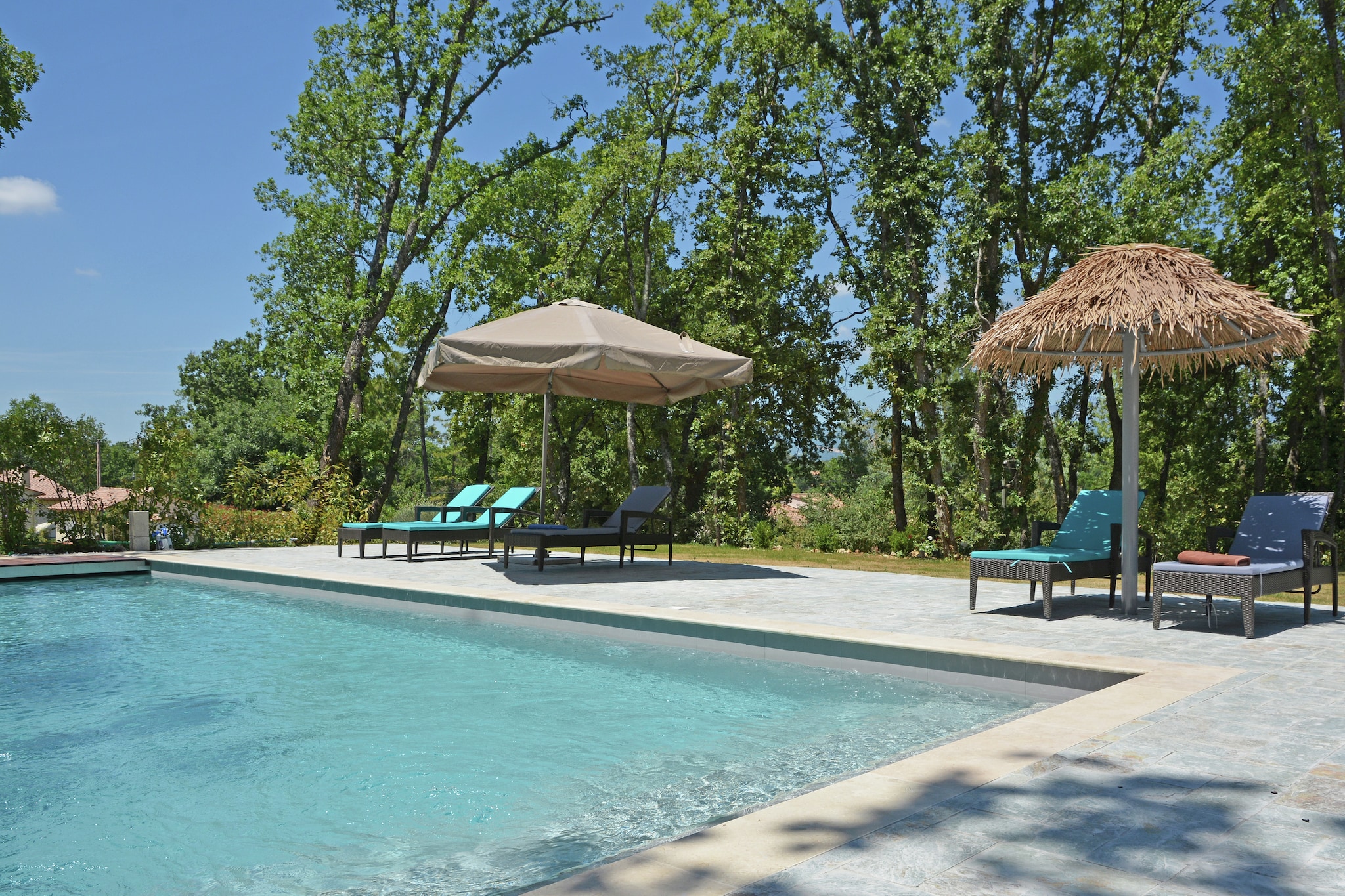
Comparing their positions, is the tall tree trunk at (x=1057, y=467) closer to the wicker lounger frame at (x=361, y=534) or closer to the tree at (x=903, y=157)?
the tree at (x=903, y=157)

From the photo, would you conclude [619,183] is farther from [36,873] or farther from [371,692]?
[36,873]

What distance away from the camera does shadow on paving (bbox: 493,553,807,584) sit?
9.41m

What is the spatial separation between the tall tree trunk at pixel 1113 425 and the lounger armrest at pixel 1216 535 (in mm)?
10971

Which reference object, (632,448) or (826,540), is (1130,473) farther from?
(632,448)

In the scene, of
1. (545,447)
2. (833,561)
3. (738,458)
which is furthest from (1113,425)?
(545,447)

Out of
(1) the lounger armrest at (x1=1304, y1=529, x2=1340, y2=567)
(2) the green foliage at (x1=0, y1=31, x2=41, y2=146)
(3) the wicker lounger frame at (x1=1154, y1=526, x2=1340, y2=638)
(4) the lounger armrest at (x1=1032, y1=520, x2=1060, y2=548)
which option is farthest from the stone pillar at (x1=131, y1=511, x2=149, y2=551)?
(1) the lounger armrest at (x1=1304, y1=529, x2=1340, y2=567)

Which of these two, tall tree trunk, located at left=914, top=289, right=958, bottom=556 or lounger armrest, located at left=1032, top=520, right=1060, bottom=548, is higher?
tall tree trunk, located at left=914, top=289, right=958, bottom=556

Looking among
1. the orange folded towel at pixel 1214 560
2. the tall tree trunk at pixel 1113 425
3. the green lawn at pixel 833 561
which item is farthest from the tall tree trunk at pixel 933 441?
the orange folded towel at pixel 1214 560

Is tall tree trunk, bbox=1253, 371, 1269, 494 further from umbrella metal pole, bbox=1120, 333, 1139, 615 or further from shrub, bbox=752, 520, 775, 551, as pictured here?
umbrella metal pole, bbox=1120, 333, 1139, 615

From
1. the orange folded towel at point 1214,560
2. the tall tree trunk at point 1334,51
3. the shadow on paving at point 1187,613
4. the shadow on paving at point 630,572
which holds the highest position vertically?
the tall tree trunk at point 1334,51

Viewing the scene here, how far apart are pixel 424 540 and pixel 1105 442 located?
15326mm

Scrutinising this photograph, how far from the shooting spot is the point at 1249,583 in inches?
225

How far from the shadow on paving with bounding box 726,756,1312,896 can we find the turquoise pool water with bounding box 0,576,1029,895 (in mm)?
909

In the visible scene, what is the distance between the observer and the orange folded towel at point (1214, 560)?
600cm
